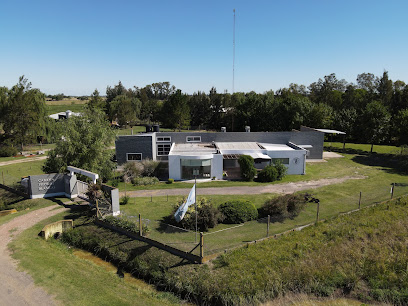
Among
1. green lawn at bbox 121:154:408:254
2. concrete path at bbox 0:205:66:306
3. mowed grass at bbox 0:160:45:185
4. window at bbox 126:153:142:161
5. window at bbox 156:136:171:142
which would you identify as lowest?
concrete path at bbox 0:205:66:306

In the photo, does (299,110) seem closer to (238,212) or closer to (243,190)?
(243,190)

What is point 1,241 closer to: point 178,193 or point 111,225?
point 111,225

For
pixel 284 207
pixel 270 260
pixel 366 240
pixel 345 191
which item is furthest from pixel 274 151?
pixel 270 260

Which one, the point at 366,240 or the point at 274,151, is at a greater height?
the point at 274,151

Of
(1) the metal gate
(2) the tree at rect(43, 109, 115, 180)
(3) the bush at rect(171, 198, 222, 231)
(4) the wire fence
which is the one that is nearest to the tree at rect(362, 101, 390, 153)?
(4) the wire fence

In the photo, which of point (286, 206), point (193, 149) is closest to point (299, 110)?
point (193, 149)

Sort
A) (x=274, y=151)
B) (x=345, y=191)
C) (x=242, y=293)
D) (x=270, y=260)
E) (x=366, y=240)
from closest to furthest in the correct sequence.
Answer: (x=242, y=293) → (x=270, y=260) → (x=366, y=240) → (x=345, y=191) → (x=274, y=151)

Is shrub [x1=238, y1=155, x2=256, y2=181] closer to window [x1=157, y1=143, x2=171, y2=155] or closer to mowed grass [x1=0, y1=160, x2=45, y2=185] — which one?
window [x1=157, y1=143, x2=171, y2=155]

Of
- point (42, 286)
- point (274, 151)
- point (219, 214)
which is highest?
point (274, 151)
